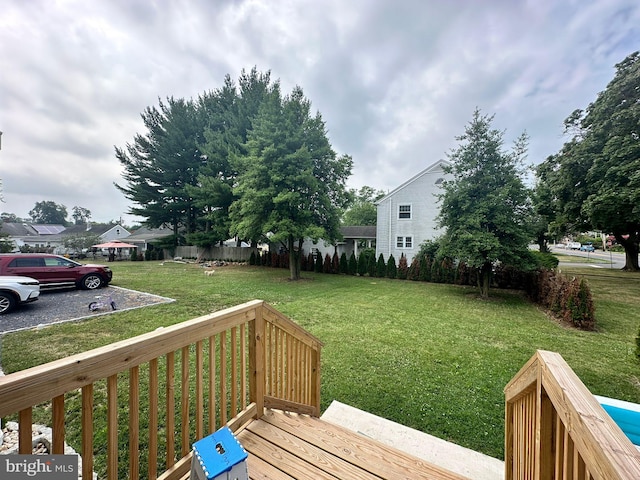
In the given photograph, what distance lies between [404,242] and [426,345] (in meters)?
11.2

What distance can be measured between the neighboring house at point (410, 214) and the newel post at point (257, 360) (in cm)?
1432

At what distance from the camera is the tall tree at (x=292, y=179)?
38.8 ft

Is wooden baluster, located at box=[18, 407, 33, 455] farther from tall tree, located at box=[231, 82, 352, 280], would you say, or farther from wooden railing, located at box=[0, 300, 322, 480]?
tall tree, located at box=[231, 82, 352, 280]

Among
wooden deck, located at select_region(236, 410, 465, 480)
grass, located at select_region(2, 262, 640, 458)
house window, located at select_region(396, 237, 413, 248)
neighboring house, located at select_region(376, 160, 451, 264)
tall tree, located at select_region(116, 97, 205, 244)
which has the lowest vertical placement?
grass, located at select_region(2, 262, 640, 458)

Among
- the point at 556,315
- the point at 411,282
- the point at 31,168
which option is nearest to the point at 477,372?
the point at 556,315

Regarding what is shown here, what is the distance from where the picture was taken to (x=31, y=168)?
6027mm

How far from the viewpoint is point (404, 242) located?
51.4ft

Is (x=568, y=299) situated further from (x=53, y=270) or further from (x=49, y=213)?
(x=49, y=213)

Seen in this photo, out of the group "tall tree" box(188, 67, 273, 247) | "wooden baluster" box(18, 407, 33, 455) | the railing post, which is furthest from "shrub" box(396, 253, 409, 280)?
"wooden baluster" box(18, 407, 33, 455)

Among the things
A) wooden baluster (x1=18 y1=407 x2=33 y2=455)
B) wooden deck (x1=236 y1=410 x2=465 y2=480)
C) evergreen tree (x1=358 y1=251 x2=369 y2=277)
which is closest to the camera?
wooden baluster (x1=18 y1=407 x2=33 y2=455)

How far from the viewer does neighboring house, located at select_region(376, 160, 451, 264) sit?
14945 millimetres

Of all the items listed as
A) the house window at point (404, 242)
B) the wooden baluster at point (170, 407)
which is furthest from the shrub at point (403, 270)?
the wooden baluster at point (170, 407)

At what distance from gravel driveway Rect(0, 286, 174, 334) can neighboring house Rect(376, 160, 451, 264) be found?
1223cm

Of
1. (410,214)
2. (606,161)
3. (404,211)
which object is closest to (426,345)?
(410,214)
